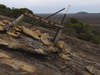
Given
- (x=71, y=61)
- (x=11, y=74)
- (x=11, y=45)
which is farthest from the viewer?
(x=71, y=61)

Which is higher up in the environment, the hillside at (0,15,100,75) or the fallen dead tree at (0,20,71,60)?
the fallen dead tree at (0,20,71,60)

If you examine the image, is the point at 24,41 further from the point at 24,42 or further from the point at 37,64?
the point at 37,64

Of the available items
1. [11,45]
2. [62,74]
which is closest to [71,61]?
Result: [62,74]

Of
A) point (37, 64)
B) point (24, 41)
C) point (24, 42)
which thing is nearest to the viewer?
point (37, 64)

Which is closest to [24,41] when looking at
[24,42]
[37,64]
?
[24,42]

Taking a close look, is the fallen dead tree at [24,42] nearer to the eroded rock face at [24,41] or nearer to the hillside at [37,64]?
the eroded rock face at [24,41]

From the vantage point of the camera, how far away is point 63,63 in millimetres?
7973

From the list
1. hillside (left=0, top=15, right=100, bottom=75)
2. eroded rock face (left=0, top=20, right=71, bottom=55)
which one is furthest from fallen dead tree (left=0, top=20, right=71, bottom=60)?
hillside (left=0, top=15, right=100, bottom=75)

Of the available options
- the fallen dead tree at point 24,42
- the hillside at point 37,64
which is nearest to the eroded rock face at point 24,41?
the fallen dead tree at point 24,42

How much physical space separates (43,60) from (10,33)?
318cm

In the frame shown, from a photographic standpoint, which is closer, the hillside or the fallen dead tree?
the hillside

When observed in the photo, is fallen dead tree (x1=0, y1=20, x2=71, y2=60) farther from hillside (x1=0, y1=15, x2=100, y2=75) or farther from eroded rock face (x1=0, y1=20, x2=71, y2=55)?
hillside (x1=0, y1=15, x2=100, y2=75)

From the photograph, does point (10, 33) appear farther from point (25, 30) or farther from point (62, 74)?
point (62, 74)

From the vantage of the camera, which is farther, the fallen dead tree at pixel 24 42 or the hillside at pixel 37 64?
the fallen dead tree at pixel 24 42
